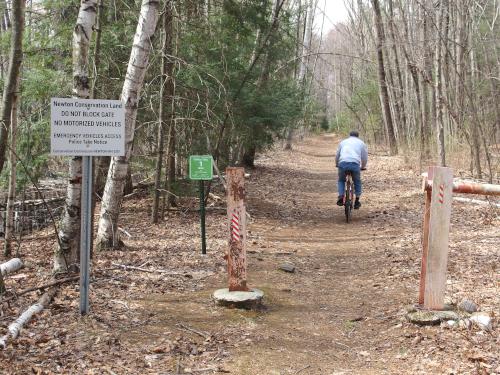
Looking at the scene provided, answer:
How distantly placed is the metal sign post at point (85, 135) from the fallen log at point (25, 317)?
0.43 meters

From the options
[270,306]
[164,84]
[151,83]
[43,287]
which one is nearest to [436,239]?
[270,306]

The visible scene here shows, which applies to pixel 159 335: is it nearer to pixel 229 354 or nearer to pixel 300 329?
pixel 229 354

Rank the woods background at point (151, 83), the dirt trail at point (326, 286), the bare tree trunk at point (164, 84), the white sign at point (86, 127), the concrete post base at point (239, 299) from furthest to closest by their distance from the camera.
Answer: the bare tree trunk at point (164, 84) → the woods background at point (151, 83) → the concrete post base at point (239, 299) → the white sign at point (86, 127) → the dirt trail at point (326, 286)

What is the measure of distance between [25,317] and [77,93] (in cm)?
245

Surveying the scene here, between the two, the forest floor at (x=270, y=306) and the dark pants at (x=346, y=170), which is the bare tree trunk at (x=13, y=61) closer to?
the forest floor at (x=270, y=306)

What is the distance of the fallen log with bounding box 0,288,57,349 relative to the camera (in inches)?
170

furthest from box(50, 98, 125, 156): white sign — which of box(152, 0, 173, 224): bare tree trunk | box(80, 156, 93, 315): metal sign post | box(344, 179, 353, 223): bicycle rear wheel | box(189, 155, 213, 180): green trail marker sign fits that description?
box(344, 179, 353, 223): bicycle rear wheel

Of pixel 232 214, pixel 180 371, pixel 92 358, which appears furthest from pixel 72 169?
pixel 180 371

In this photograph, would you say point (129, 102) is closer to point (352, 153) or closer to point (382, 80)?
point (352, 153)

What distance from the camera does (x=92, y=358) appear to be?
422 centimetres

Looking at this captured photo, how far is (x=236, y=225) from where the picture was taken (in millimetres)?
5719

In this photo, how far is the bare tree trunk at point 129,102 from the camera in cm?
749

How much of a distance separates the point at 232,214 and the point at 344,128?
146 ft

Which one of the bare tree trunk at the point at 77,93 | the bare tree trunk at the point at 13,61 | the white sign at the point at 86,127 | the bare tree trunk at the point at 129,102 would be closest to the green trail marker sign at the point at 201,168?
the bare tree trunk at the point at 129,102
